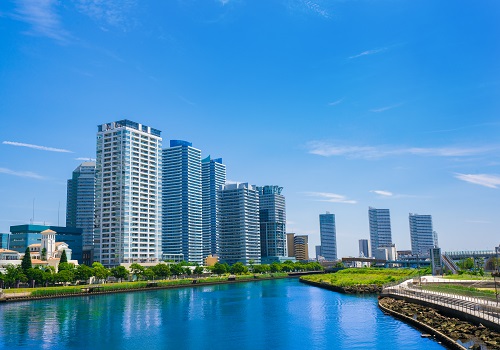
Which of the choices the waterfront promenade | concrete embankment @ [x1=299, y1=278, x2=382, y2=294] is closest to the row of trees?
concrete embankment @ [x1=299, y1=278, x2=382, y2=294]

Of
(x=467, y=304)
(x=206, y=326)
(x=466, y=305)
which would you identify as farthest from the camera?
(x=206, y=326)

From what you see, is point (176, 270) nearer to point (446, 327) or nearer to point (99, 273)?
point (99, 273)

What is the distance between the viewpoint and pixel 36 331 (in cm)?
6988

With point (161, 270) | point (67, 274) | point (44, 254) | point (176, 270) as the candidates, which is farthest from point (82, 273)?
point (176, 270)

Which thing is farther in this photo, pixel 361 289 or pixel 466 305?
pixel 361 289

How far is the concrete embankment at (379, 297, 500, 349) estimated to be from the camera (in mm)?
48297

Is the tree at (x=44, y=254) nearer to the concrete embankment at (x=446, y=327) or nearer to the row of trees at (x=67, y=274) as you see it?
the row of trees at (x=67, y=274)

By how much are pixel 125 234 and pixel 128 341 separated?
453 feet

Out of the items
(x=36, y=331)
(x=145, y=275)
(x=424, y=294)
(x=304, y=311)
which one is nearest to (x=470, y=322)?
(x=424, y=294)

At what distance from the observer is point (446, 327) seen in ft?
188

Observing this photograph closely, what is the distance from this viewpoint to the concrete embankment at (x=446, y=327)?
158ft

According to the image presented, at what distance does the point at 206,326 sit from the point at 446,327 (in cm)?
3658

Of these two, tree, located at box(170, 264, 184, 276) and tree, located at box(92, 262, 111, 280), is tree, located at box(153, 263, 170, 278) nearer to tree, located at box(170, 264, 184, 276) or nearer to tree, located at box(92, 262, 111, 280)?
tree, located at box(170, 264, 184, 276)

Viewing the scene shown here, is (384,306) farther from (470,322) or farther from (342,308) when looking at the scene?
(470,322)
